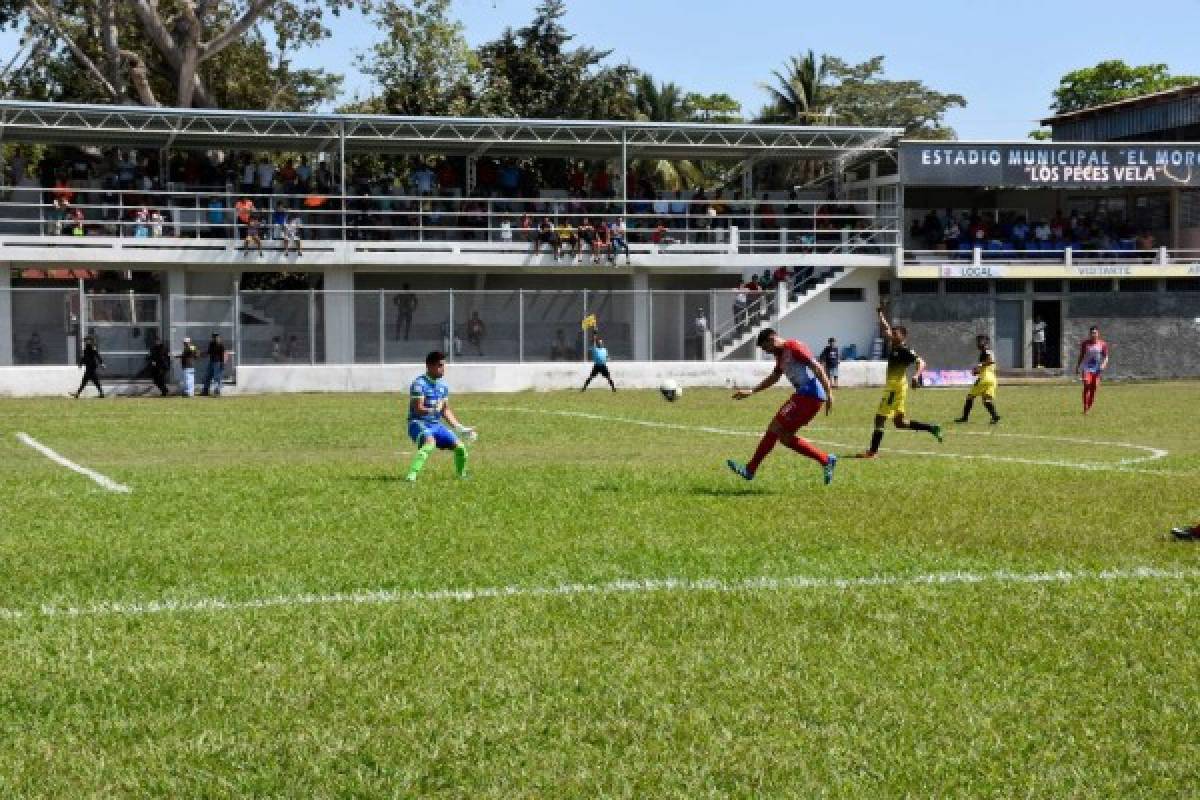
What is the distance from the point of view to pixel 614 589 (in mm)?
9508

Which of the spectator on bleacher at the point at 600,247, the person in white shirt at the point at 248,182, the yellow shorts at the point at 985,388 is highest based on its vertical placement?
the person in white shirt at the point at 248,182

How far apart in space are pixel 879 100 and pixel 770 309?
33.2 metres

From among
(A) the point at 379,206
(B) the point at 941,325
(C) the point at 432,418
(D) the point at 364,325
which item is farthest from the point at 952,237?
(C) the point at 432,418

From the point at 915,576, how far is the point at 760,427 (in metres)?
17.7

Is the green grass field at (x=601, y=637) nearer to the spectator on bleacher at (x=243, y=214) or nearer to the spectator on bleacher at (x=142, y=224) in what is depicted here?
the spectator on bleacher at (x=142, y=224)

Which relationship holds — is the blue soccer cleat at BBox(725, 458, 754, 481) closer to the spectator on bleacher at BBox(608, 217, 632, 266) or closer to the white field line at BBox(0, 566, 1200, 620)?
the white field line at BBox(0, 566, 1200, 620)

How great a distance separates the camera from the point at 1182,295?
174 feet

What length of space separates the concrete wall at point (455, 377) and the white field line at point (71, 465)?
50.2 feet

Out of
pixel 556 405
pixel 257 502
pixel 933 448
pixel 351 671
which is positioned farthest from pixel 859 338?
pixel 351 671

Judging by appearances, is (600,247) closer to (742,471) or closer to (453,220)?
(453,220)

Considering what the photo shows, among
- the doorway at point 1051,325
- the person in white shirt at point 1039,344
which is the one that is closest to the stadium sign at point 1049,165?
the doorway at point 1051,325

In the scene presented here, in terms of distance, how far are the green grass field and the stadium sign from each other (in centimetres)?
3485

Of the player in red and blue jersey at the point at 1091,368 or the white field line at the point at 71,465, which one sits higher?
the player in red and blue jersey at the point at 1091,368

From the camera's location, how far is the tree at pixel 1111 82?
3415 inches
